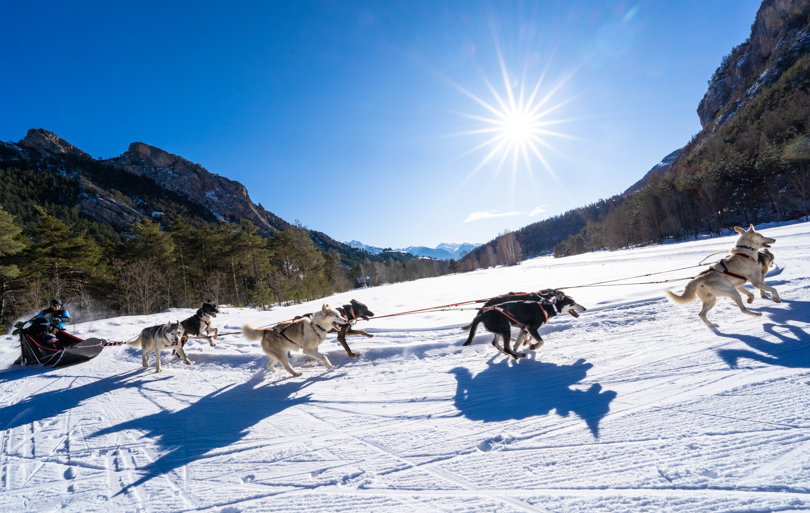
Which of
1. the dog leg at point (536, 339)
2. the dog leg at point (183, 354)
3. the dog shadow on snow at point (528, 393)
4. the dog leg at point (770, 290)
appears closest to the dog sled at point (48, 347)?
the dog leg at point (183, 354)

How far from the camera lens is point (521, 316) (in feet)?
15.3

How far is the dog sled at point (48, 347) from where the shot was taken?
23.4 feet

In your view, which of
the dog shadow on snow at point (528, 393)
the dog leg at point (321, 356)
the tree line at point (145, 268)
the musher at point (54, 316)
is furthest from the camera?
the tree line at point (145, 268)

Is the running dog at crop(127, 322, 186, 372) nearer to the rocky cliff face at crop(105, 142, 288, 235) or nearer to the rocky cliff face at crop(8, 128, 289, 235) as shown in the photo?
the rocky cliff face at crop(8, 128, 289, 235)

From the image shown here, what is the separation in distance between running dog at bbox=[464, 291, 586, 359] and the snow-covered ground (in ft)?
1.16

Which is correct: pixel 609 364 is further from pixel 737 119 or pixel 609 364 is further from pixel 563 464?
pixel 737 119

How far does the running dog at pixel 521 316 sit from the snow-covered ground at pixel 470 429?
35 cm

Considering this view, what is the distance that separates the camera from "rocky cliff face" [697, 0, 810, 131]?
7050 cm

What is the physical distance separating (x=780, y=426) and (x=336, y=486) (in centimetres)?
366

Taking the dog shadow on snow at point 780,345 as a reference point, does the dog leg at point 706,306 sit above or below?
above

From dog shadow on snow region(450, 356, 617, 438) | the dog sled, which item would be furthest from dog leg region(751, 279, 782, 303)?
the dog sled

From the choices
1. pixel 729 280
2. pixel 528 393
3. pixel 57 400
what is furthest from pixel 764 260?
pixel 57 400

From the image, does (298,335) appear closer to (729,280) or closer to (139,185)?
(729,280)

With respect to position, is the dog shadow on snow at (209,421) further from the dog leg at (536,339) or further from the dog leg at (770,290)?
the dog leg at (770,290)
